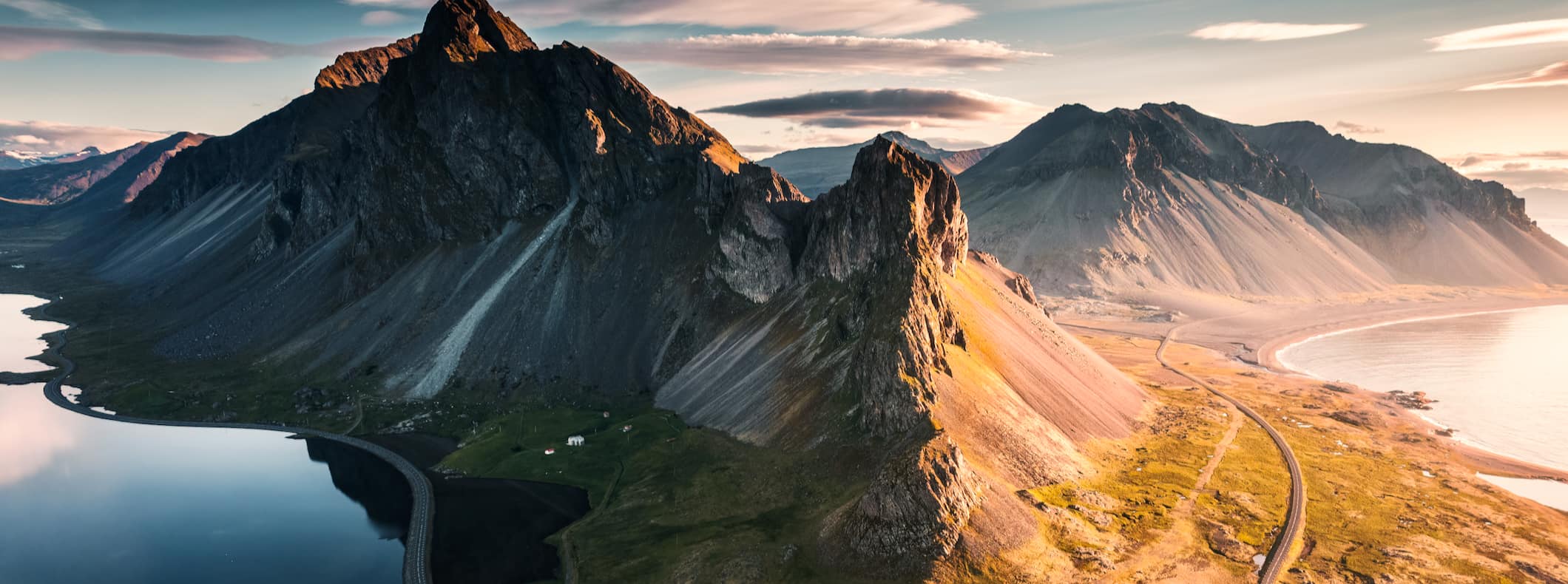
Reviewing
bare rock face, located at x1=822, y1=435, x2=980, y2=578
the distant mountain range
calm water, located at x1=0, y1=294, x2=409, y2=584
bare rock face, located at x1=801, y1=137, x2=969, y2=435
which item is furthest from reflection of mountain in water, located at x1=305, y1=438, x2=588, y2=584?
bare rock face, located at x1=801, y1=137, x2=969, y2=435

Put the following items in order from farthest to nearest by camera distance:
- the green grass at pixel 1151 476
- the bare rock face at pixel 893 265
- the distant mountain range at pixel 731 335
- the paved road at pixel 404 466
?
the bare rock face at pixel 893 265 → the green grass at pixel 1151 476 → the paved road at pixel 404 466 → the distant mountain range at pixel 731 335

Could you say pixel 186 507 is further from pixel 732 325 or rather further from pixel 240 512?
pixel 732 325

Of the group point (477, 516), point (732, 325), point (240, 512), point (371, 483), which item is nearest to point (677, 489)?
point (477, 516)

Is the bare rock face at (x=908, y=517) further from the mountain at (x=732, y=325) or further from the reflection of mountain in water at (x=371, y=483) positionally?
the reflection of mountain in water at (x=371, y=483)

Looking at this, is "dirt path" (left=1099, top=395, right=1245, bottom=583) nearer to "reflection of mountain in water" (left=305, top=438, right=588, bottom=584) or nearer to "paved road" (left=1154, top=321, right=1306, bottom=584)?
"paved road" (left=1154, top=321, right=1306, bottom=584)

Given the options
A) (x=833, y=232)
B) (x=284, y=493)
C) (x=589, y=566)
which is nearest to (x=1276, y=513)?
(x=833, y=232)

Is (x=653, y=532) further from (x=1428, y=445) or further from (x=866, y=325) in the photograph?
(x=1428, y=445)

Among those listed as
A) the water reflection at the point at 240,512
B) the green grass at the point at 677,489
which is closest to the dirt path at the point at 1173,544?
the green grass at the point at 677,489
